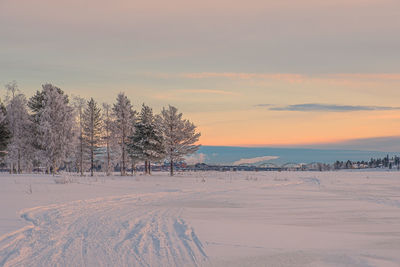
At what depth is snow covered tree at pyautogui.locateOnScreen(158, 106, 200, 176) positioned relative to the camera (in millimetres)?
57000

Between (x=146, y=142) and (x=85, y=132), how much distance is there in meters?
9.11

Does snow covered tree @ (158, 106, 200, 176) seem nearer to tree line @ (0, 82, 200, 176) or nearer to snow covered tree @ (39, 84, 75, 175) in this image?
tree line @ (0, 82, 200, 176)

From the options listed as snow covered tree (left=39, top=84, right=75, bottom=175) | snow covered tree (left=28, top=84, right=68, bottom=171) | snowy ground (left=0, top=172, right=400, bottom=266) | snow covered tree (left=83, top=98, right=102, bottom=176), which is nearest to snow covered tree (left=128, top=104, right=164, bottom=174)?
snow covered tree (left=83, top=98, right=102, bottom=176)

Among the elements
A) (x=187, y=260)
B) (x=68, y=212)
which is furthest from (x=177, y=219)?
(x=187, y=260)

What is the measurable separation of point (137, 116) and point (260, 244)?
5327cm

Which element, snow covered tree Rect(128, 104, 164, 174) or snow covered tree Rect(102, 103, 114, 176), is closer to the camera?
snow covered tree Rect(128, 104, 164, 174)

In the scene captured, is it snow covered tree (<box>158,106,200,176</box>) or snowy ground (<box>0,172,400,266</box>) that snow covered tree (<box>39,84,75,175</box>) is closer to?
snow covered tree (<box>158,106,200,176</box>)

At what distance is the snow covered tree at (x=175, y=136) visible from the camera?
57000 millimetres

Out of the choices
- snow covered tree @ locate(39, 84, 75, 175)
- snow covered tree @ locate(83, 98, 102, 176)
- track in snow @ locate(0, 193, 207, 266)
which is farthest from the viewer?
snow covered tree @ locate(83, 98, 102, 176)

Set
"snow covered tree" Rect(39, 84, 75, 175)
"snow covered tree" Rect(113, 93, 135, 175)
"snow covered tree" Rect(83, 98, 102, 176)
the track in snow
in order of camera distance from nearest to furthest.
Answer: the track in snow < "snow covered tree" Rect(39, 84, 75, 175) < "snow covered tree" Rect(83, 98, 102, 176) < "snow covered tree" Rect(113, 93, 135, 175)

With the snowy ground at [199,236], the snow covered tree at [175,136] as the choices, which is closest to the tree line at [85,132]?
the snow covered tree at [175,136]

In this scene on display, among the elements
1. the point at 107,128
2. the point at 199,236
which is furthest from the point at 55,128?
the point at 199,236

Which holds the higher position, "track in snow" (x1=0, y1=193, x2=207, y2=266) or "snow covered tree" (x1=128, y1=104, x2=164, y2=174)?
"snow covered tree" (x1=128, y1=104, x2=164, y2=174)

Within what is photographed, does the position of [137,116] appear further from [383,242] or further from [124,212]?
[383,242]
